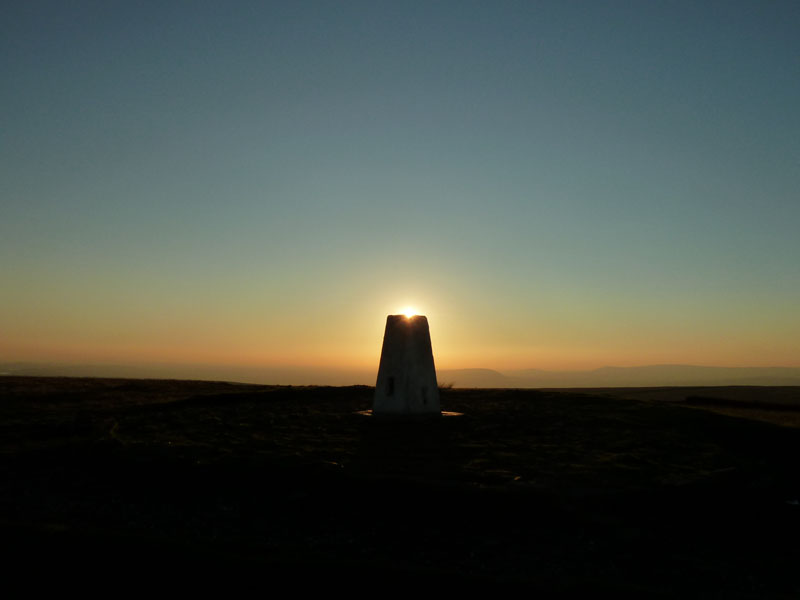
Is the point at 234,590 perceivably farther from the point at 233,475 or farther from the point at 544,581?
the point at 233,475

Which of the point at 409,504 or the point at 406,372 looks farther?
the point at 406,372

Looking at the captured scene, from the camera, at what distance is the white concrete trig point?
1858cm

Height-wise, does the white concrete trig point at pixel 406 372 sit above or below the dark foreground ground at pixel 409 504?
above

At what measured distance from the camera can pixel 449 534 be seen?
977 centimetres

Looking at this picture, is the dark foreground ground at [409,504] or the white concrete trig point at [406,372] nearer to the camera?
the dark foreground ground at [409,504]

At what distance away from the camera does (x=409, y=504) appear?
10727 mm

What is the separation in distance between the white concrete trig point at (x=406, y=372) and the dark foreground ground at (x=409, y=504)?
78 centimetres

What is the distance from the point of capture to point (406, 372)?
1867 centimetres

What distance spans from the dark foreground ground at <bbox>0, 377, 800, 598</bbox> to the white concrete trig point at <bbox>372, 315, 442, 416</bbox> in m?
0.78

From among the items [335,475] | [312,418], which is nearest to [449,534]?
[335,475]

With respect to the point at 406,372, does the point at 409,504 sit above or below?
below

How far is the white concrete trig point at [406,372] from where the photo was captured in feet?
61.0

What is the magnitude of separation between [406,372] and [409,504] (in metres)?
8.05

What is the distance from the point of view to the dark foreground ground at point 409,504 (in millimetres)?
8148
